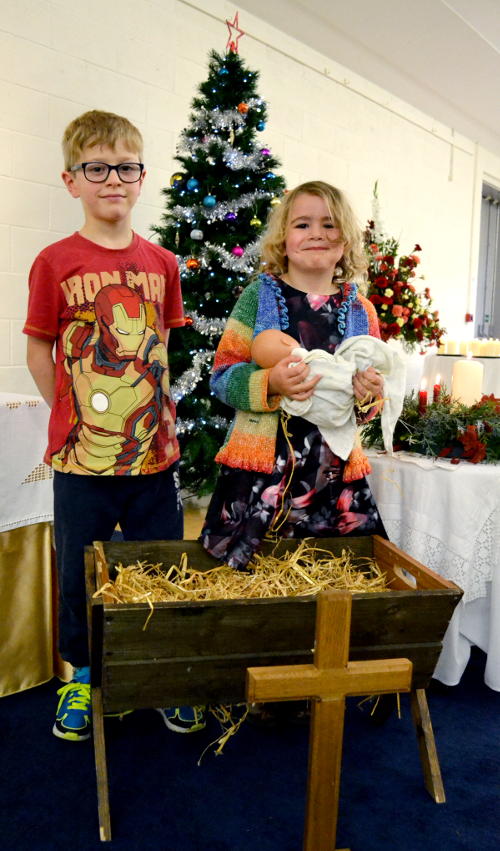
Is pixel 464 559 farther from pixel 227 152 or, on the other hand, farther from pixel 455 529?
pixel 227 152

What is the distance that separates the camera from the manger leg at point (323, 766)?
3.64 ft

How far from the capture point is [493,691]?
198cm

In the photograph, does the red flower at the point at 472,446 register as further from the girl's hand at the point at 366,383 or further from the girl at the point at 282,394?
the girl's hand at the point at 366,383

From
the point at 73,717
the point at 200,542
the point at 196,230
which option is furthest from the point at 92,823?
the point at 196,230

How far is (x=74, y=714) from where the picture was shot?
1.70 metres

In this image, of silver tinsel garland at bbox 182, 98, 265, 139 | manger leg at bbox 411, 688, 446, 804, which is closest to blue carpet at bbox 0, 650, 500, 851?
manger leg at bbox 411, 688, 446, 804

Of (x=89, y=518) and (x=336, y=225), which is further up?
(x=336, y=225)

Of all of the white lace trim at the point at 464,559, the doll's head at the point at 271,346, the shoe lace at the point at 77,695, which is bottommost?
the shoe lace at the point at 77,695

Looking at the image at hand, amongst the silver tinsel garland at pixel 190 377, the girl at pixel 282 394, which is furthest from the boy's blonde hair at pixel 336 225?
the silver tinsel garland at pixel 190 377

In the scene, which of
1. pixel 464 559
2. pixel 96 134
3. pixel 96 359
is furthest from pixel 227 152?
pixel 464 559

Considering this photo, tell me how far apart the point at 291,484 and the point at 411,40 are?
4639mm

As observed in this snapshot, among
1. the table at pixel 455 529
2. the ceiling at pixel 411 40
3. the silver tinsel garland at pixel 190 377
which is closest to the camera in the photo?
the table at pixel 455 529

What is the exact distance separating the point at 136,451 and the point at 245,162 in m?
2.15

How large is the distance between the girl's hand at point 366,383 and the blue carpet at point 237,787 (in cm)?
92
